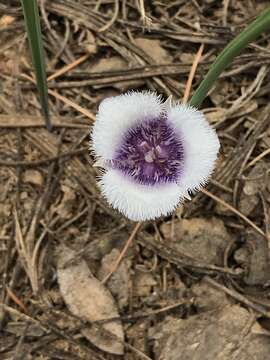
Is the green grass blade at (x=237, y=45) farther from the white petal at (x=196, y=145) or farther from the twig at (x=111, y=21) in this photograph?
the twig at (x=111, y=21)

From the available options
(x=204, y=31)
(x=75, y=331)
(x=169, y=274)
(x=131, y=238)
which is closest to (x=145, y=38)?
(x=204, y=31)

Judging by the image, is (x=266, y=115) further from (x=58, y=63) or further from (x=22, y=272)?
(x=22, y=272)

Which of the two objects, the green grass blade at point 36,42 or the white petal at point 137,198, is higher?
the green grass blade at point 36,42

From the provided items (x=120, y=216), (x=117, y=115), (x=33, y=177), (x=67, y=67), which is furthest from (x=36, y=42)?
(x=120, y=216)

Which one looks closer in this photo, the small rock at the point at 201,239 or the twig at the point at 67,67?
the small rock at the point at 201,239

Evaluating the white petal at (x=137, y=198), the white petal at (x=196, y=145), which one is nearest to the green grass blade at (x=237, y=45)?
the white petal at (x=196, y=145)

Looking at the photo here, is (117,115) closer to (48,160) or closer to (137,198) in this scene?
(137,198)

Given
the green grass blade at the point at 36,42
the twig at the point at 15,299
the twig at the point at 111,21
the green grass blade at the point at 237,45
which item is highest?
the twig at the point at 111,21
